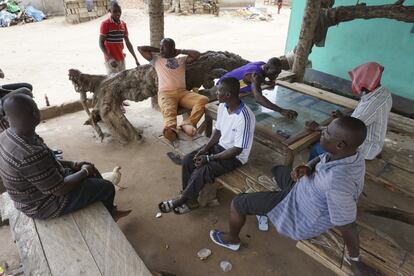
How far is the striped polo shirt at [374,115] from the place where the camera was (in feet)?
9.19

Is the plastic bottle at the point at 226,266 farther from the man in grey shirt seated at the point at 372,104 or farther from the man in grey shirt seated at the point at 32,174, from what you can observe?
the man in grey shirt seated at the point at 372,104

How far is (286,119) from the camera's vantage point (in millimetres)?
3330

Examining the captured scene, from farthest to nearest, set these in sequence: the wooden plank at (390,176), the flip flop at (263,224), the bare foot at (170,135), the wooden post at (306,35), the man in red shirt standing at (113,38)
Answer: the man in red shirt standing at (113,38), the wooden post at (306,35), the bare foot at (170,135), the flip flop at (263,224), the wooden plank at (390,176)

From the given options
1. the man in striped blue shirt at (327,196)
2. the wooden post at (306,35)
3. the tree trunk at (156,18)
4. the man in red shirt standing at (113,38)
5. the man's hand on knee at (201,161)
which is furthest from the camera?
the tree trunk at (156,18)

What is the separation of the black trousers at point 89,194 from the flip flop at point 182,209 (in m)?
0.78

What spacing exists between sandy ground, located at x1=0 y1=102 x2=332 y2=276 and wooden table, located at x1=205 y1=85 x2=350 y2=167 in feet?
2.87

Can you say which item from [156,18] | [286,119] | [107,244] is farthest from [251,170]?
[156,18]

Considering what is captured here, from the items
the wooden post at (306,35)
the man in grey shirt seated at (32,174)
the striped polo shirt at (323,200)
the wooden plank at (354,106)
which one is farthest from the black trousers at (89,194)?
the wooden post at (306,35)

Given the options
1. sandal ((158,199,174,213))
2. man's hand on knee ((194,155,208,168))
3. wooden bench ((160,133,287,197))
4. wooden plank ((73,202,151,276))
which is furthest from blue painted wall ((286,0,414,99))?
wooden plank ((73,202,151,276))

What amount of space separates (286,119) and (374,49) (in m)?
4.26

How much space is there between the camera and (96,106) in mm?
4938

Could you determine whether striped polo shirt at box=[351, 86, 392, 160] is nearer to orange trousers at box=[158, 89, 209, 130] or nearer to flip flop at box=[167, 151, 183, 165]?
orange trousers at box=[158, 89, 209, 130]

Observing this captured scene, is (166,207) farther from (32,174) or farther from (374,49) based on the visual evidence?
(374,49)

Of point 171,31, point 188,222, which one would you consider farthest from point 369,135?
point 171,31
